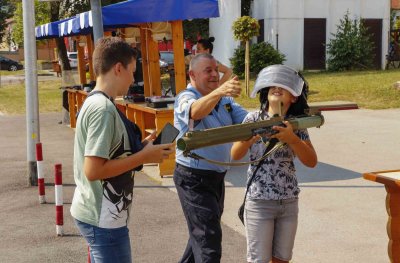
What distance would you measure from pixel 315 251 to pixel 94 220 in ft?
10.5

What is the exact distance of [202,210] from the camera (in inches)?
164

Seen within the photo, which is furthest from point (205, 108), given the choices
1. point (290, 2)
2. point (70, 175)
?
point (290, 2)

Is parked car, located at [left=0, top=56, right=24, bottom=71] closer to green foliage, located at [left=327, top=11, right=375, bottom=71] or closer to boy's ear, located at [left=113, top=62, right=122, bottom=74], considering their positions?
green foliage, located at [left=327, top=11, right=375, bottom=71]

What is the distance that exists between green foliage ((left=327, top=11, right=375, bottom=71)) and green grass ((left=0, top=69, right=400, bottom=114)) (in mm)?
2495

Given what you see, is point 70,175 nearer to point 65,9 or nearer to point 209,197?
point 209,197

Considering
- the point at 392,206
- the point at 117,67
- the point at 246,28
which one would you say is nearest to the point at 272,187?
the point at 392,206

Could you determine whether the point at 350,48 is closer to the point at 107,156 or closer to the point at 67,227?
the point at 67,227

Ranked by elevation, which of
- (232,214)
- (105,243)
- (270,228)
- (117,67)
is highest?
(117,67)

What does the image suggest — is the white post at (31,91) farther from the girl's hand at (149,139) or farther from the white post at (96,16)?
the girl's hand at (149,139)

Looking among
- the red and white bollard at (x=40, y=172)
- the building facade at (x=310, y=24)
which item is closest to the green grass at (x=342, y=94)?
the building facade at (x=310, y=24)

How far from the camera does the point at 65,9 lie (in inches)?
1053

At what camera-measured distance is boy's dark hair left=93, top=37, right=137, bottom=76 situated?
9.87ft

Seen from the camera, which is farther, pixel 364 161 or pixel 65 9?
pixel 65 9

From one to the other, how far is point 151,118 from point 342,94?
11403mm
